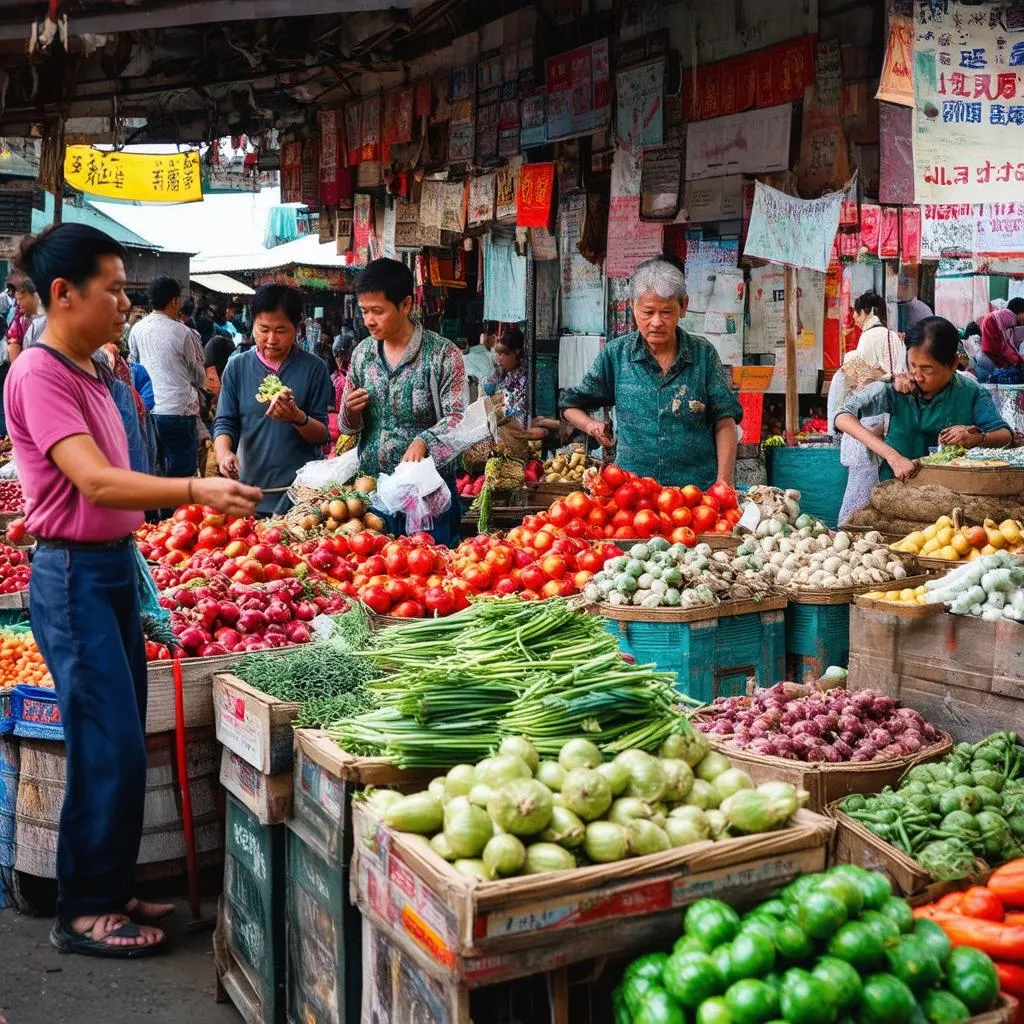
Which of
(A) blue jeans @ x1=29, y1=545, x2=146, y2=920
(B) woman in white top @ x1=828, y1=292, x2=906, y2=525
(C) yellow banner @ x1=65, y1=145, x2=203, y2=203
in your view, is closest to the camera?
(A) blue jeans @ x1=29, y1=545, x2=146, y2=920

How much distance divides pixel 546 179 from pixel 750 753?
625 centimetres

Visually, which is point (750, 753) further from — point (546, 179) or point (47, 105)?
point (47, 105)

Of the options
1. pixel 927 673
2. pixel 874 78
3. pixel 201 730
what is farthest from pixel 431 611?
pixel 874 78

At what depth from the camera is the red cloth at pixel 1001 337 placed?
46.1ft

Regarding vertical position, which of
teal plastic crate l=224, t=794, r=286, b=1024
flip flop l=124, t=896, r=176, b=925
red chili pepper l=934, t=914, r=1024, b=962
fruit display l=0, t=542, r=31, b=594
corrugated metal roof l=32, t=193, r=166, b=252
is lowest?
flip flop l=124, t=896, r=176, b=925

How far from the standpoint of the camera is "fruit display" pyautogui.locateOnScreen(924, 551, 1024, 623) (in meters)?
3.87

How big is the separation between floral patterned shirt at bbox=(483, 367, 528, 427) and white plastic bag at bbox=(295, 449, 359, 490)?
15.0ft

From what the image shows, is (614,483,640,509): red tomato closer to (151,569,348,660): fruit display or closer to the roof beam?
(151,569,348,660): fruit display

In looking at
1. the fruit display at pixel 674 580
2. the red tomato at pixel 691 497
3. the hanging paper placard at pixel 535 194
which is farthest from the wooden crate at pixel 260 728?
the hanging paper placard at pixel 535 194

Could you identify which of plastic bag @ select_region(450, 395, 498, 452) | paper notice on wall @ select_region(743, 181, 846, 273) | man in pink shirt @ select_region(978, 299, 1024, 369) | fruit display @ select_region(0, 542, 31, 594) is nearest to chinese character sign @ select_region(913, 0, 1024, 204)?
paper notice on wall @ select_region(743, 181, 846, 273)

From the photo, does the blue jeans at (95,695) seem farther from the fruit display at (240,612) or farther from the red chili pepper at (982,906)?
the red chili pepper at (982,906)

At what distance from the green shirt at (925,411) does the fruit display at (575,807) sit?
439cm

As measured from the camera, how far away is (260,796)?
3373 mm

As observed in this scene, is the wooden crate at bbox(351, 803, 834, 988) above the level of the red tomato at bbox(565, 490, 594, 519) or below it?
below
